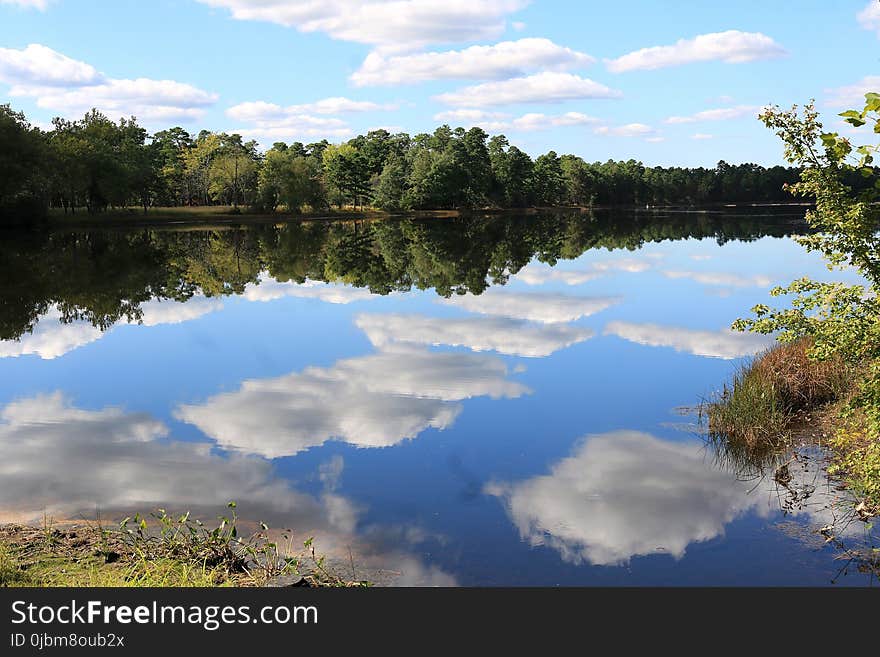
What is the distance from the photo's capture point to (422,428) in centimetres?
1670

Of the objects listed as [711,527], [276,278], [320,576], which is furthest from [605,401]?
[276,278]

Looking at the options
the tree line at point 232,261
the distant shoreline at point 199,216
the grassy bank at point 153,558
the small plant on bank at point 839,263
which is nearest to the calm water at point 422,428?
the tree line at point 232,261

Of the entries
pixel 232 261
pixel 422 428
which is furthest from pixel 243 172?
pixel 422 428

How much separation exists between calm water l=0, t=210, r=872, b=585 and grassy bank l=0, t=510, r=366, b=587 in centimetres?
79

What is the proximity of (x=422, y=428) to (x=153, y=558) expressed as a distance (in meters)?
7.83

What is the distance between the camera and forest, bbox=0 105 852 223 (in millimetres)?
83250

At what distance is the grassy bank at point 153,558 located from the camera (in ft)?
28.6

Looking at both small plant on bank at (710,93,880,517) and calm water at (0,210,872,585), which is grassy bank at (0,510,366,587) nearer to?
calm water at (0,210,872,585)

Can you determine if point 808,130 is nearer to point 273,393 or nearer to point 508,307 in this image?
point 273,393

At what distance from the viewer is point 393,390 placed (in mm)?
20078

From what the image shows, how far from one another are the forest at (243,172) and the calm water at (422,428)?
4856cm

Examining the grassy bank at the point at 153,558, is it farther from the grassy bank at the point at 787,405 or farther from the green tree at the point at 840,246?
the grassy bank at the point at 787,405

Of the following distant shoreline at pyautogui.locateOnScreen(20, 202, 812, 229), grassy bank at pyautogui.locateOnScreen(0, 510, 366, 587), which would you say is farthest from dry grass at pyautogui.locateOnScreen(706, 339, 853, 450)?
distant shoreline at pyautogui.locateOnScreen(20, 202, 812, 229)

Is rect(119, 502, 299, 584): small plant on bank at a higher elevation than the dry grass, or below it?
below
